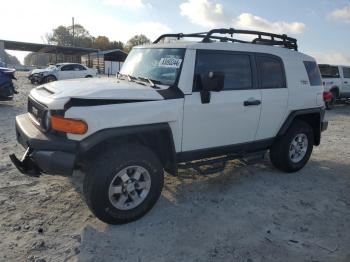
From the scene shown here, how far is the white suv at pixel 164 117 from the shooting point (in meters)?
3.71

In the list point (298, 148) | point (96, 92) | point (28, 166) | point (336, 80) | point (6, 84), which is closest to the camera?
point (96, 92)

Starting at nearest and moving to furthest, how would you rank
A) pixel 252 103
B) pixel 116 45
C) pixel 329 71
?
pixel 252 103, pixel 329 71, pixel 116 45

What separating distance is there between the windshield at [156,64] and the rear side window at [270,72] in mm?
1423

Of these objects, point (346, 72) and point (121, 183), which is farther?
point (346, 72)

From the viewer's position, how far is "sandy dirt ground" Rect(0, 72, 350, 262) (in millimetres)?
3547

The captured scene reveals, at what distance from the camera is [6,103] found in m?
12.9

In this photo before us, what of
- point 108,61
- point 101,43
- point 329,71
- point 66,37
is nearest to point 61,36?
point 66,37

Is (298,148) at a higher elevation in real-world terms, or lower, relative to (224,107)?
lower

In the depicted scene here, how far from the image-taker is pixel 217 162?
5.07 m

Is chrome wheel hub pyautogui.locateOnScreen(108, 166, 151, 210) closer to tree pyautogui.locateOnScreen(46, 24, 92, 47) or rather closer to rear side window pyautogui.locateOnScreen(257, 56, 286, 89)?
rear side window pyautogui.locateOnScreen(257, 56, 286, 89)

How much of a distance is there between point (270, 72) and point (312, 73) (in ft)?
3.85

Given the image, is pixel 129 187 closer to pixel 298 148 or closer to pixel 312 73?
pixel 298 148

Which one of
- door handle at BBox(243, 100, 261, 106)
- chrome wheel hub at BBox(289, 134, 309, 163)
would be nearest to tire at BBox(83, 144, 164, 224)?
door handle at BBox(243, 100, 261, 106)

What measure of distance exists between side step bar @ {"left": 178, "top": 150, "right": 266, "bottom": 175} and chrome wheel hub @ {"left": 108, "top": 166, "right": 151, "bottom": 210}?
656mm
